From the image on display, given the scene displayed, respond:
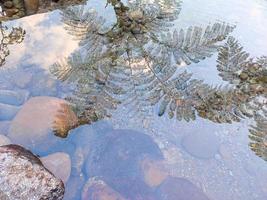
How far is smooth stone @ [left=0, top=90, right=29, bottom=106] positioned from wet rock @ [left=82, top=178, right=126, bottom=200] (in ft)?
2.91

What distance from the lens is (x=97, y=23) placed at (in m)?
3.87

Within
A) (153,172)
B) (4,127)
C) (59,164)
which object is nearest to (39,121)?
(4,127)

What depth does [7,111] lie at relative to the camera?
3.00 m

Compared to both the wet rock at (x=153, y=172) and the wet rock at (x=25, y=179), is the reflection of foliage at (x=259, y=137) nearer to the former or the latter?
the wet rock at (x=153, y=172)

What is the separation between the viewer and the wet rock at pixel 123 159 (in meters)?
2.70

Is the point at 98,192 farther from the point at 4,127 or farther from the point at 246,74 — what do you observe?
the point at 246,74

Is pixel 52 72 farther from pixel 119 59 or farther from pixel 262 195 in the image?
pixel 262 195

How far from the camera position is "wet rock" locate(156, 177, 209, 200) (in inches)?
105

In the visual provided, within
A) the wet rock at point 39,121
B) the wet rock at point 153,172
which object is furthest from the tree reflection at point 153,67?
the wet rock at point 153,172

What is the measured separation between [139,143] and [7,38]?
5.17 ft


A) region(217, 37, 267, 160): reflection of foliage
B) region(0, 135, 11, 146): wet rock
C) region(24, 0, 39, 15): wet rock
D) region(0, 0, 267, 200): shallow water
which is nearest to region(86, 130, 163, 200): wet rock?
region(0, 0, 267, 200): shallow water

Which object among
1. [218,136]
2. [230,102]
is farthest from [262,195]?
[230,102]

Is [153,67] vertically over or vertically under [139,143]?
over

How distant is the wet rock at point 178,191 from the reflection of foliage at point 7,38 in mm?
1749
